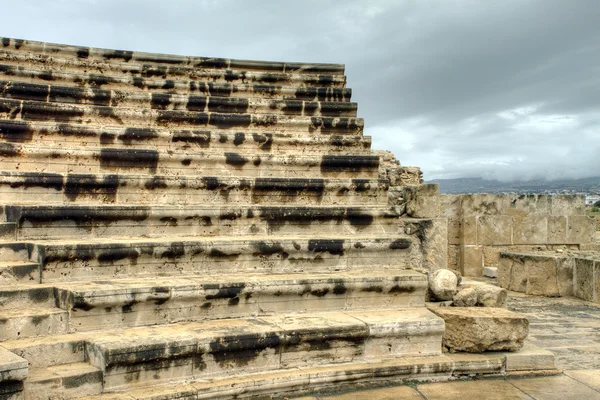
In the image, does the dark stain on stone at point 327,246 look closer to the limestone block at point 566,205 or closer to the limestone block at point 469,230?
the limestone block at point 469,230

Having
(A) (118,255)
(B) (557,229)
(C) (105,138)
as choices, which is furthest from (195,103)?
(B) (557,229)

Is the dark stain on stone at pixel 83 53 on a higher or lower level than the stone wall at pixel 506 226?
higher

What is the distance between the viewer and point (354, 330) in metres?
4.31

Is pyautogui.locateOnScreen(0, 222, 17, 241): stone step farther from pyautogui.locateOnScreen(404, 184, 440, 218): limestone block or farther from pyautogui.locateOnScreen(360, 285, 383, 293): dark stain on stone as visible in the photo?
pyautogui.locateOnScreen(404, 184, 440, 218): limestone block

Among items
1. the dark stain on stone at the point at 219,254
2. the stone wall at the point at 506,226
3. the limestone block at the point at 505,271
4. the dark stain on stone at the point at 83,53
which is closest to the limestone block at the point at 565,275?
the limestone block at the point at 505,271

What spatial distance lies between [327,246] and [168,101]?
8.38 feet

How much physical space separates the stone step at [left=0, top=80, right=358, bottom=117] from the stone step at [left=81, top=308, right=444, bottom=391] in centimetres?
285

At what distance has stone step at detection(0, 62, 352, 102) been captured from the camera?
632 cm

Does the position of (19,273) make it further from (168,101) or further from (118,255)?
(168,101)

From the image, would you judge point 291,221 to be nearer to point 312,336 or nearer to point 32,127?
point 312,336

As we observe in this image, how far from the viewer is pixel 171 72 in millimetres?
7008

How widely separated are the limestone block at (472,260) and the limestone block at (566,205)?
5.33 ft

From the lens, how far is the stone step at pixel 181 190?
4.96 metres

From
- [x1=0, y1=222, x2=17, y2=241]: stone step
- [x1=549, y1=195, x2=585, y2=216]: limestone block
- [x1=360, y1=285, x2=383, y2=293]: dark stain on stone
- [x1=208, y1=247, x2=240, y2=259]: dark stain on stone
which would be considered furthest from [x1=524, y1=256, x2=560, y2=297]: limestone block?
[x1=0, y1=222, x2=17, y2=241]: stone step
